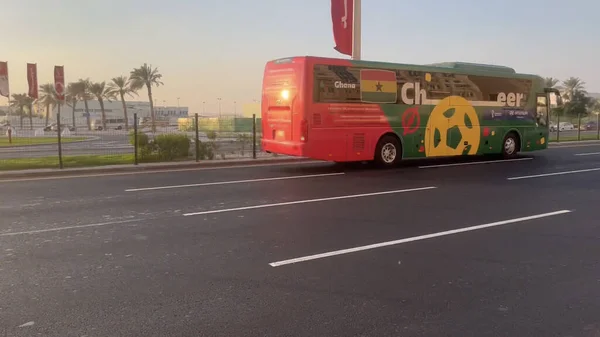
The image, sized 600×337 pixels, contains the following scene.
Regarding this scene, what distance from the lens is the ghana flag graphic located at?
46.8 feet

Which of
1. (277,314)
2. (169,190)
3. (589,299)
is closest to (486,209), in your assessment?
(589,299)

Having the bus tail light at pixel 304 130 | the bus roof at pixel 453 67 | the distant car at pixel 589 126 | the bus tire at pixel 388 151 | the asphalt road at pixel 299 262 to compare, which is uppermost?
the bus roof at pixel 453 67

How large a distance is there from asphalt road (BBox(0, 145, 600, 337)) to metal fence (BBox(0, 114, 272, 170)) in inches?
235

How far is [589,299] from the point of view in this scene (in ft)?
14.5

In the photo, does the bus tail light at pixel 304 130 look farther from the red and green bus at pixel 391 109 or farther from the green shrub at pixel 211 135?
the green shrub at pixel 211 135

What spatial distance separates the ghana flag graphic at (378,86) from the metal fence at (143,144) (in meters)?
5.16

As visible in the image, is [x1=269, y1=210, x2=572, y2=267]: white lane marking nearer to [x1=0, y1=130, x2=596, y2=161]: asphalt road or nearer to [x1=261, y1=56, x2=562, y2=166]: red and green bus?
[x1=261, y1=56, x2=562, y2=166]: red and green bus

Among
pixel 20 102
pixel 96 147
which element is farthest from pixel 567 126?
pixel 20 102

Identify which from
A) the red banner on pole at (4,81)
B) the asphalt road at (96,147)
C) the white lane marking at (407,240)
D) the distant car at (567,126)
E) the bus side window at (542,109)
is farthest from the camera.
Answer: the distant car at (567,126)

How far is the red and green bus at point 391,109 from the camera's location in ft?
44.5

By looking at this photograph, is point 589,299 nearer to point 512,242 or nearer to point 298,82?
point 512,242

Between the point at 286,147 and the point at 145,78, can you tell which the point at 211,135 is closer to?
the point at 286,147

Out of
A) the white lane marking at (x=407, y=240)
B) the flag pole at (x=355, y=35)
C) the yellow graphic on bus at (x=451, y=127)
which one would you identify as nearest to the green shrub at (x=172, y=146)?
the flag pole at (x=355, y=35)

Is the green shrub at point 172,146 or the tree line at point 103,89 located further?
the tree line at point 103,89
